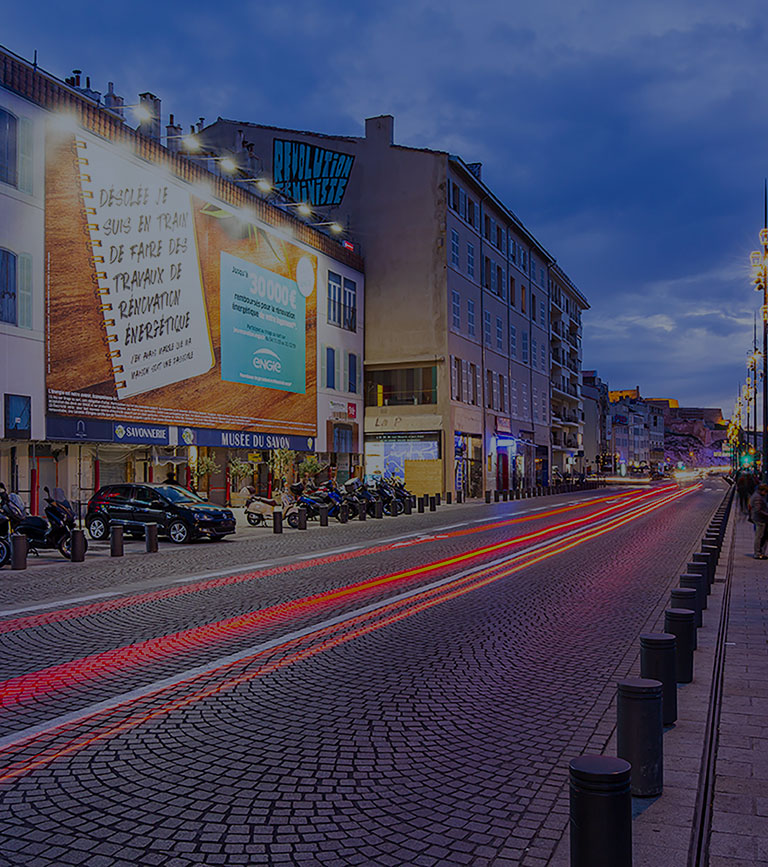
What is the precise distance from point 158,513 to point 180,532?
0.74 m

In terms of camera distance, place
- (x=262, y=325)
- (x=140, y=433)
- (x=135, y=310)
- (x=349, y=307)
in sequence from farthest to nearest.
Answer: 1. (x=349, y=307)
2. (x=262, y=325)
3. (x=140, y=433)
4. (x=135, y=310)

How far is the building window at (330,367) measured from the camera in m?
39.8

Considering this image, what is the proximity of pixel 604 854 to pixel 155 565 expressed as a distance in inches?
501

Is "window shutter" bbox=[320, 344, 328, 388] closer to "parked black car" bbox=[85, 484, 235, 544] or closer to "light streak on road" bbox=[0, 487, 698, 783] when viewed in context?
"parked black car" bbox=[85, 484, 235, 544]

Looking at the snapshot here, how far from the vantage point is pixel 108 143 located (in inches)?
1006

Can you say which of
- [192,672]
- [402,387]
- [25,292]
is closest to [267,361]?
[25,292]

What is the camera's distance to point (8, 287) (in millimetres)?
22094

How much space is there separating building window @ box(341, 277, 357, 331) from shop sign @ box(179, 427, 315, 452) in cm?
741

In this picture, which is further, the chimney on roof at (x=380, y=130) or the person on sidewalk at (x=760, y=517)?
the chimney on roof at (x=380, y=130)

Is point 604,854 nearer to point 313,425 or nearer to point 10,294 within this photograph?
point 10,294

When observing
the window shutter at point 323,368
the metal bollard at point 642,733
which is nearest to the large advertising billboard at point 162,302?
the window shutter at point 323,368

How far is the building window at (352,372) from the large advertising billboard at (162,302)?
5382 mm

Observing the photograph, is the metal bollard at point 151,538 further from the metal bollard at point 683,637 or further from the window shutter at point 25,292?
the metal bollard at point 683,637

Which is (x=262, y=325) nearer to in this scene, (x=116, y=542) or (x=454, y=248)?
(x=454, y=248)
